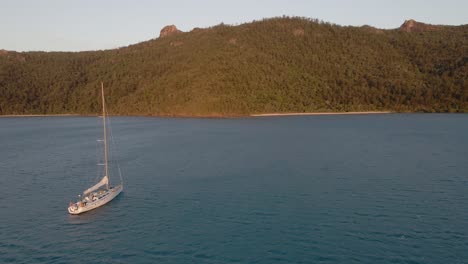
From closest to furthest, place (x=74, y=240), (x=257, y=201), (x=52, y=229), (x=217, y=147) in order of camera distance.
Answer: (x=74, y=240) → (x=52, y=229) → (x=257, y=201) → (x=217, y=147)

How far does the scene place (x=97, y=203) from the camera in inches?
1698

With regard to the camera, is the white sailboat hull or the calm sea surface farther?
the white sailboat hull

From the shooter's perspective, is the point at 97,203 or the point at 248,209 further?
the point at 97,203

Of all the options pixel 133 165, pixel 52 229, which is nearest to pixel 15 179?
pixel 133 165

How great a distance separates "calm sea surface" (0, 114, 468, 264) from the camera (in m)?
31.3

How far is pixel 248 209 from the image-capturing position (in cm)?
4100

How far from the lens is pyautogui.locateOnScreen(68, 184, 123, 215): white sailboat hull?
4088cm

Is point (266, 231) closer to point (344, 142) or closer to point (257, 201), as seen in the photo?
point (257, 201)

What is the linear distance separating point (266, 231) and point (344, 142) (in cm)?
6095

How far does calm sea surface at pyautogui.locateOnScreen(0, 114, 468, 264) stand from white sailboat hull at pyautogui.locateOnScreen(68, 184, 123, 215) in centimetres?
83

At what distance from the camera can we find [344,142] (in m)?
91.4

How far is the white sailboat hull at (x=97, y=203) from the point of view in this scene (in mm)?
40875

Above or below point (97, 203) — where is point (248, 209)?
below

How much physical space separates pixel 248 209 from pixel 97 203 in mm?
16165
